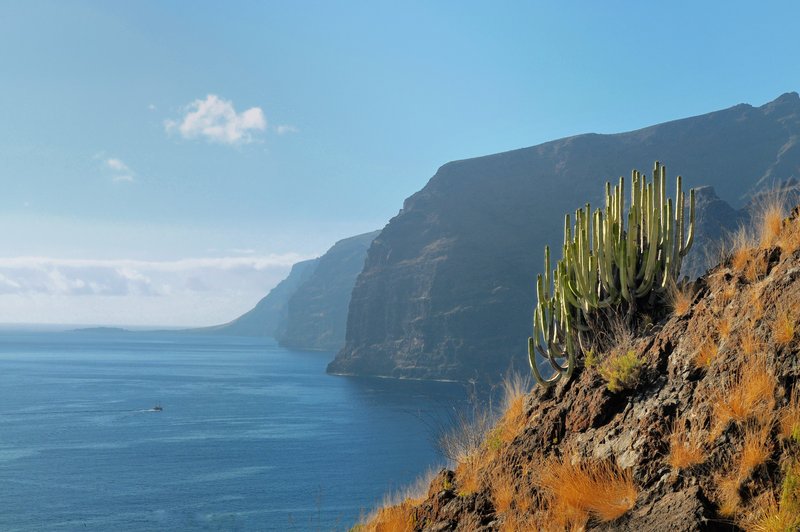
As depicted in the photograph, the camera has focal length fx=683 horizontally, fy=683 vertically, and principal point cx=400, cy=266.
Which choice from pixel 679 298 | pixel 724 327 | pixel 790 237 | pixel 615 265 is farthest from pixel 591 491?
pixel 615 265

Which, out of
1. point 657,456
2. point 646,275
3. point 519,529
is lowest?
point 519,529

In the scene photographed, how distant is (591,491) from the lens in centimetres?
596

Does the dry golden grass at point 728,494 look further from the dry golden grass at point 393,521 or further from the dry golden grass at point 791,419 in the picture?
the dry golden grass at point 393,521

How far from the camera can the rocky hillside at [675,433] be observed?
5.02 metres

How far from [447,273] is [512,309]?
22.5 metres

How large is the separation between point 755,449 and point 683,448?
68 cm

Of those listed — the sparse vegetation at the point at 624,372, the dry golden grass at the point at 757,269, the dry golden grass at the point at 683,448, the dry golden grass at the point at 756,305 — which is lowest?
the dry golden grass at the point at 683,448

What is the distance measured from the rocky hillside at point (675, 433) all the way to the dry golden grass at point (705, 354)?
0.04ft

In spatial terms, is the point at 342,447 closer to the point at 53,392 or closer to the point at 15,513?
the point at 15,513

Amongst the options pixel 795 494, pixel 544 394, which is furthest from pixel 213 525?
pixel 795 494

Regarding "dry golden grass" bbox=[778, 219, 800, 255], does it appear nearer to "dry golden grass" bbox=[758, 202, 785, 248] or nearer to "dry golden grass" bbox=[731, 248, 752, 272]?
"dry golden grass" bbox=[758, 202, 785, 248]

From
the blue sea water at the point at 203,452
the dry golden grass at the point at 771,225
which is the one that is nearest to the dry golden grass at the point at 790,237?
the dry golden grass at the point at 771,225

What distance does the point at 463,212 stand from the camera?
200 meters

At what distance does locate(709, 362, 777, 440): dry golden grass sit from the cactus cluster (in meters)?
2.69
